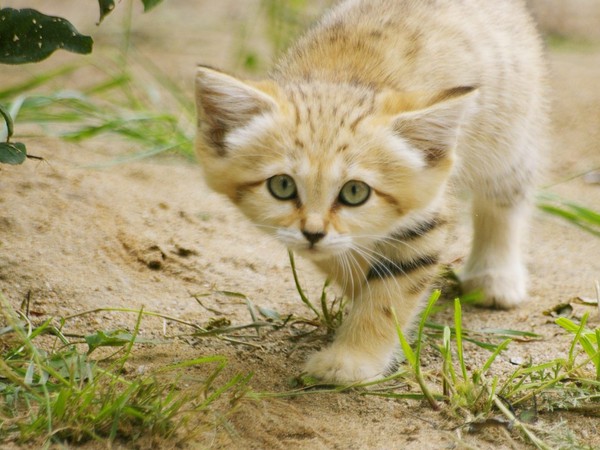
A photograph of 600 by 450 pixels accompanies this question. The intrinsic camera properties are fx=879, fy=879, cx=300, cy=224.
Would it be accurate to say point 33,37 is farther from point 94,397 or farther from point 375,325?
point 375,325

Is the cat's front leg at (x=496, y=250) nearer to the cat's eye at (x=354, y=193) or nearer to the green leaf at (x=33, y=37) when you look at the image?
the cat's eye at (x=354, y=193)

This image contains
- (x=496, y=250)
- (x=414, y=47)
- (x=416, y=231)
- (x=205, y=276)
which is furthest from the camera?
(x=496, y=250)

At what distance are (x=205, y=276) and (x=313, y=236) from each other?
1080mm

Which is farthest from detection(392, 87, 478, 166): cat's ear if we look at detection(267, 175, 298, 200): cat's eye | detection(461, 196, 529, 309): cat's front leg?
detection(461, 196, 529, 309): cat's front leg

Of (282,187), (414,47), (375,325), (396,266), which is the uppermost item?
(414,47)

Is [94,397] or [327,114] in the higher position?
[327,114]

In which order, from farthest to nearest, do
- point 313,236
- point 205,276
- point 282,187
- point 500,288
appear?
point 500,288 < point 205,276 < point 282,187 < point 313,236

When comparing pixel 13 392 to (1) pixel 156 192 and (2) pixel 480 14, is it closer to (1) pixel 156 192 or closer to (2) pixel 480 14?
(1) pixel 156 192

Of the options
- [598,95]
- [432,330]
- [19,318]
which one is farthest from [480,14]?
[598,95]

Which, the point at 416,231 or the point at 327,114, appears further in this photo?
the point at 416,231

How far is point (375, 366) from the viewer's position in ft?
Result: 9.37

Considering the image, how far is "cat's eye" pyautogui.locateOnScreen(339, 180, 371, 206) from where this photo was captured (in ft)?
8.52

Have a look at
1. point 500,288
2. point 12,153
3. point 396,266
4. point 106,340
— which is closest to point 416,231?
point 396,266

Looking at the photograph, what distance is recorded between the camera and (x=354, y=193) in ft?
8.59
